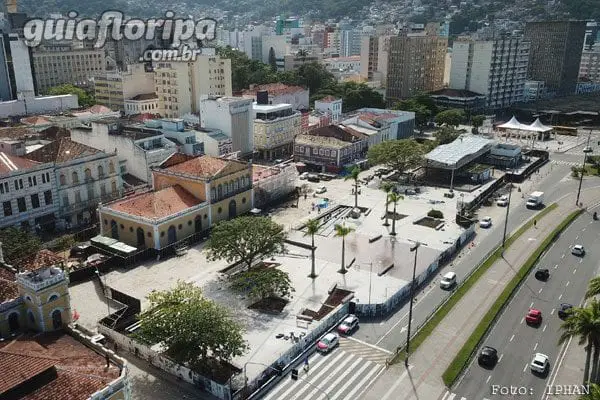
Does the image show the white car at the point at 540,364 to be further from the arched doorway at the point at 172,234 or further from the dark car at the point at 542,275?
the arched doorway at the point at 172,234

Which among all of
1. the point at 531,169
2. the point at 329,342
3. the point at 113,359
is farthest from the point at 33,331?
the point at 531,169

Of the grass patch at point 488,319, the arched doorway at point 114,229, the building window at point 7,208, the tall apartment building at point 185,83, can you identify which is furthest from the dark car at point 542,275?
the tall apartment building at point 185,83

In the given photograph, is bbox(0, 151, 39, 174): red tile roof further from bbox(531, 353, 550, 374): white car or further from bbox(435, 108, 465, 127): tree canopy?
bbox(435, 108, 465, 127): tree canopy

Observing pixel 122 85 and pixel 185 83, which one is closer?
pixel 185 83

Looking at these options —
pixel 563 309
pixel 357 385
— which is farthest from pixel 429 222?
pixel 357 385

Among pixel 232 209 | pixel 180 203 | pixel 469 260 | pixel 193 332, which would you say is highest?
pixel 193 332

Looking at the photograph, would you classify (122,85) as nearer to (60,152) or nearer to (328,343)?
(60,152)
